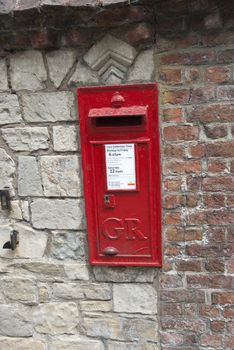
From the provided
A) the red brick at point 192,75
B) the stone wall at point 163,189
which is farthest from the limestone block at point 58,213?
the red brick at point 192,75

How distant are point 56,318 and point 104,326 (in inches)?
11.7

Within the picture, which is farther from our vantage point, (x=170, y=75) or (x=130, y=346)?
(x=130, y=346)

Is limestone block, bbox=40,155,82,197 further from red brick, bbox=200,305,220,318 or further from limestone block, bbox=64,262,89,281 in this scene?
red brick, bbox=200,305,220,318

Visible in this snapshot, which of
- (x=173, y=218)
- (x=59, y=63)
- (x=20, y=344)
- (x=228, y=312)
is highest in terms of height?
(x=59, y=63)

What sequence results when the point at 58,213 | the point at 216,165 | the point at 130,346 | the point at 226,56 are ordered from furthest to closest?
the point at 130,346, the point at 58,213, the point at 216,165, the point at 226,56

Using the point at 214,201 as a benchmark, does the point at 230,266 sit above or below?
below

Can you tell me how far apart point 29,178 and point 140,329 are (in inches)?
43.1

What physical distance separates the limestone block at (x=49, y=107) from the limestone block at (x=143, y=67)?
13.9 inches

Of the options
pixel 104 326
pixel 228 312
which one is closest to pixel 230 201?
pixel 228 312

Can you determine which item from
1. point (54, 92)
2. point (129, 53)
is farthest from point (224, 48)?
point (54, 92)

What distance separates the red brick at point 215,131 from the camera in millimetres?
1937

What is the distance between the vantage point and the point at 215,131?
6.38ft

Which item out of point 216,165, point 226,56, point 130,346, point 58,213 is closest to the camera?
point 226,56

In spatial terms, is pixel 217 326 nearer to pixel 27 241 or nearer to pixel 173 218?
pixel 173 218
